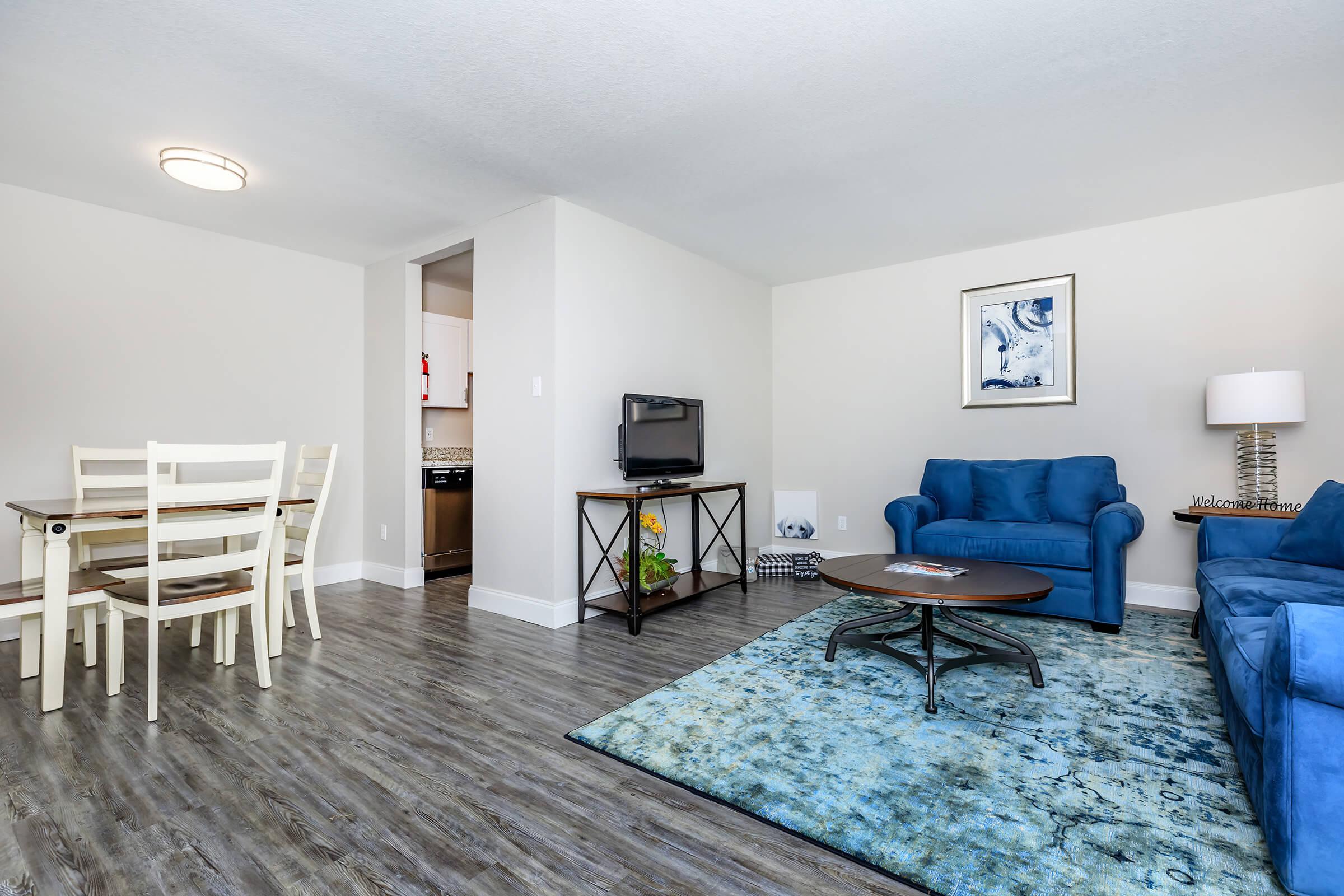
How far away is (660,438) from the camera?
13.3 feet

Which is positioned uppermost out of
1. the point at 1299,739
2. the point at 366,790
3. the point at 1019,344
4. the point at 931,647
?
the point at 1019,344

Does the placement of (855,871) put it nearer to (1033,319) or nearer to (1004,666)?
(1004,666)

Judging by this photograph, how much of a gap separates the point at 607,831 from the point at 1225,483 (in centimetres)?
417

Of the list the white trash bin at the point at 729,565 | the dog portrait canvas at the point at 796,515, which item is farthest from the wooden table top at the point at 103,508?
the dog portrait canvas at the point at 796,515

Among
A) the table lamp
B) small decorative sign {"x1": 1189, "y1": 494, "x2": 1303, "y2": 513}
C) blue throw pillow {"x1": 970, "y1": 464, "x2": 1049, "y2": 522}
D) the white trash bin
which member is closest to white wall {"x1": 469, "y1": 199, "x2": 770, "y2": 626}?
the white trash bin

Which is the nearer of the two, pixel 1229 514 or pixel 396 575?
pixel 1229 514

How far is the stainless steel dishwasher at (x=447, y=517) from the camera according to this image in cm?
479

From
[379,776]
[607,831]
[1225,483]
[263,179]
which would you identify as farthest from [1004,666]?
[263,179]

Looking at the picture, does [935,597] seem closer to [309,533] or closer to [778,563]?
[778,563]

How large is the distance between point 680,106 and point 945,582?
88.5 inches

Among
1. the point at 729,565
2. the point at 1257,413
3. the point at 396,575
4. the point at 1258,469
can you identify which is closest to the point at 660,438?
the point at 729,565

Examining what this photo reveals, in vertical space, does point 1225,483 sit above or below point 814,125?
below

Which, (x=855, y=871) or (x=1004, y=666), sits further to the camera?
(x=1004, y=666)

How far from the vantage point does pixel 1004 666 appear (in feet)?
9.04
